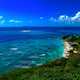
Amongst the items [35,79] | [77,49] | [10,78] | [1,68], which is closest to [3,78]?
[10,78]

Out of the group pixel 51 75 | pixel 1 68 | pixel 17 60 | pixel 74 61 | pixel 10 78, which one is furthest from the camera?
pixel 17 60

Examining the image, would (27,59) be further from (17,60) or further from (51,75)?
(51,75)

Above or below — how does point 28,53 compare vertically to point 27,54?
above

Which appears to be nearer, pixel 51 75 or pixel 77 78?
pixel 77 78

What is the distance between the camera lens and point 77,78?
75.0 feet

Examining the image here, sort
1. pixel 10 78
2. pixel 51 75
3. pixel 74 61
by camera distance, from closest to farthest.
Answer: pixel 51 75 → pixel 10 78 → pixel 74 61

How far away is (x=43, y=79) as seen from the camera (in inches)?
931

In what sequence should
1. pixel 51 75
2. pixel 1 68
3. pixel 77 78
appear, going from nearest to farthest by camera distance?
1. pixel 77 78
2. pixel 51 75
3. pixel 1 68

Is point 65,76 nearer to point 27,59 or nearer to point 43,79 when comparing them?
point 43,79

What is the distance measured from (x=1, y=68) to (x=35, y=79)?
16801mm

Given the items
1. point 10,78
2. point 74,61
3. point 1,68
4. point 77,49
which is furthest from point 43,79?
point 77,49

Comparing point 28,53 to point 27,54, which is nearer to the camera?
point 27,54

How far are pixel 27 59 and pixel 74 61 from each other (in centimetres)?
1395

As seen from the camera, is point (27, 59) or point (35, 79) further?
point (27, 59)
